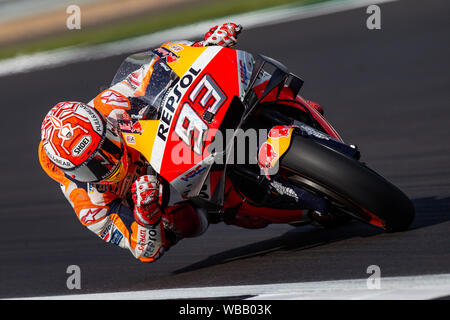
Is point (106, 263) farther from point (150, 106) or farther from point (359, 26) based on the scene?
point (359, 26)

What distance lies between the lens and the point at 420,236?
14.0 feet

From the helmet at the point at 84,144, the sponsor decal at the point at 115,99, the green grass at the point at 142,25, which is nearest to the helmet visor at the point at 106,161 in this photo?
the helmet at the point at 84,144

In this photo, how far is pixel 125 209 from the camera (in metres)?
5.02

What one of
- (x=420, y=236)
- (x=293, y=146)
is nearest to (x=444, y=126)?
(x=420, y=236)

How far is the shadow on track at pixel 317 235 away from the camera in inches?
181

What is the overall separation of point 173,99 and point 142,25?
6.66m

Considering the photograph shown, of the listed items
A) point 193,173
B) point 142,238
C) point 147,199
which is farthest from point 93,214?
point 193,173

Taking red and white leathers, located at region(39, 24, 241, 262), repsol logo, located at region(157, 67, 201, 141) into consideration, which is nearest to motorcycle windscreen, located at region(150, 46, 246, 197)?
repsol logo, located at region(157, 67, 201, 141)

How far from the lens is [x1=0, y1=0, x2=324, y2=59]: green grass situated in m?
10.1

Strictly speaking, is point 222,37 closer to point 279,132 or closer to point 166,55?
point 166,55

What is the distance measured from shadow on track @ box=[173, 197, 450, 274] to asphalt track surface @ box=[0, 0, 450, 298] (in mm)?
13

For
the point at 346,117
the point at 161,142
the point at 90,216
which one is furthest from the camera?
the point at 346,117
